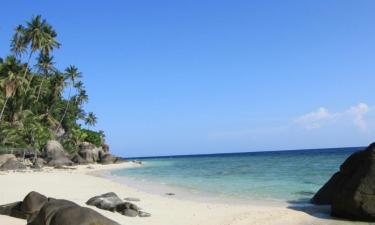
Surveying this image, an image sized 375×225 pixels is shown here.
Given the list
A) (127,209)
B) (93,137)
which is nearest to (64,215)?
(127,209)

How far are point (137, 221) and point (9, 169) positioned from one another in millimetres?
29143

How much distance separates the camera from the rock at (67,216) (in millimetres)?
8383

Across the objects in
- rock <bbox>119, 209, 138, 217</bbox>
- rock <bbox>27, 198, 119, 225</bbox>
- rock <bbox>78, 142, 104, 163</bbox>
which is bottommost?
rock <bbox>119, 209, 138, 217</bbox>

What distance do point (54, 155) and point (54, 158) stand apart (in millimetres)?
674

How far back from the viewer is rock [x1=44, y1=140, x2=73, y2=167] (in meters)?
53.1

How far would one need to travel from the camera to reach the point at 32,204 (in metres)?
10.9

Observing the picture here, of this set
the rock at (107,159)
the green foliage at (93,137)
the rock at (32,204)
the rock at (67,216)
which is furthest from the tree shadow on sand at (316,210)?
the green foliage at (93,137)

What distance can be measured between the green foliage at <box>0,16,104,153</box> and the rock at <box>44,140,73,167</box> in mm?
1237

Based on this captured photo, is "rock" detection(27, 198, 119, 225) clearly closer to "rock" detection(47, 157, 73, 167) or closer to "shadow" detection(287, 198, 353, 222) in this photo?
"shadow" detection(287, 198, 353, 222)

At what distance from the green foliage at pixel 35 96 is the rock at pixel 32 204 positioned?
40.3m

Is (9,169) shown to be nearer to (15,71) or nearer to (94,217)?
(15,71)

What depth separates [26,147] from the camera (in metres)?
52.2

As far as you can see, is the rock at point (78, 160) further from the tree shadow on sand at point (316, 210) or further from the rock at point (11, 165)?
the tree shadow on sand at point (316, 210)

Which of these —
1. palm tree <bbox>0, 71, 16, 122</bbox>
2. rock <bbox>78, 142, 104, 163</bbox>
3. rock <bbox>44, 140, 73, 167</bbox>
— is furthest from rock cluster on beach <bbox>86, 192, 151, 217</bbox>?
rock <bbox>78, 142, 104, 163</bbox>
